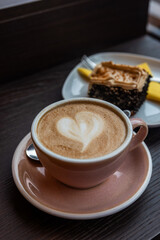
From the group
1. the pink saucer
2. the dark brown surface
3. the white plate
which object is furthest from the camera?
the dark brown surface

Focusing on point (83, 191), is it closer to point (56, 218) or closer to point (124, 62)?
point (56, 218)

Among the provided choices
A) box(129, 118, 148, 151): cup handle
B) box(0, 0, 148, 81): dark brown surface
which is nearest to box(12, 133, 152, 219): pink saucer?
box(129, 118, 148, 151): cup handle

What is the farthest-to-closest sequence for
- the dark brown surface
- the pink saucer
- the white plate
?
the dark brown surface, the white plate, the pink saucer

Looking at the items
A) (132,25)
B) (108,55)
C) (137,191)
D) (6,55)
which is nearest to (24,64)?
(6,55)

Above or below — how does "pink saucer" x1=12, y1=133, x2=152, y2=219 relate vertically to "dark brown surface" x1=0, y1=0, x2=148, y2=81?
below

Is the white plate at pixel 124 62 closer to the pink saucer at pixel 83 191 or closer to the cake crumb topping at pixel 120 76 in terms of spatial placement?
the cake crumb topping at pixel 120 76

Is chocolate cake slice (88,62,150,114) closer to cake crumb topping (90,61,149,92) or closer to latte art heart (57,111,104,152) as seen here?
cake crumb topping (90,61,149,92)

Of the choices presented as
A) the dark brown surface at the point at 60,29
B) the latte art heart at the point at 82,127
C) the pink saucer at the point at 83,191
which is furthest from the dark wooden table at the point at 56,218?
the dark brown surface at the point at 60,29

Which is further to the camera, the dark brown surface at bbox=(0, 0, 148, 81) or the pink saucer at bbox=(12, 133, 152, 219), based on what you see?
the dark brown surface at bbox=(0, 0, 148, 81)
